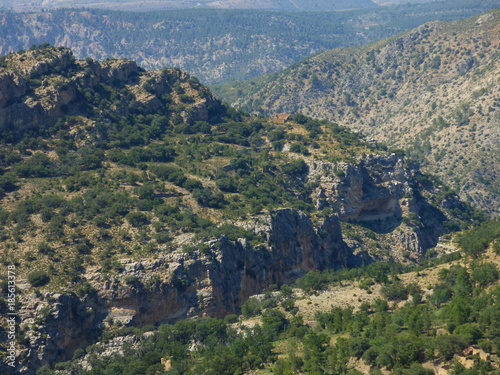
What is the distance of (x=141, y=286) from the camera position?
9231 cm

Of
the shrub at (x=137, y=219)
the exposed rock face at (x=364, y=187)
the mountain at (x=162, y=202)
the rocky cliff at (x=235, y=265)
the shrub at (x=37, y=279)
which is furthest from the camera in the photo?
the exposed rock face at (x=364, y=187)

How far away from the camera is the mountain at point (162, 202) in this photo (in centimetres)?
9075

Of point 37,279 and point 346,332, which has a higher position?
point 37,279

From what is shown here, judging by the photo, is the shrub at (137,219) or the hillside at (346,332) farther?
the shrub at (137,219)

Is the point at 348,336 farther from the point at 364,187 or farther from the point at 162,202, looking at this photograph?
the point at 364,187

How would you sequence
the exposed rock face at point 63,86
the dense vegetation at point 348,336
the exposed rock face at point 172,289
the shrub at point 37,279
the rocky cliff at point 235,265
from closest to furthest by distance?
the dense vegetation at point 348,336, the exposed rock face at point 172,289, the rocky cliff at point 235,265, the shrub at point 37,279, the exposed rock face at point 63,86

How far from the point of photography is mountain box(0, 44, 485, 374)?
90.8 meters

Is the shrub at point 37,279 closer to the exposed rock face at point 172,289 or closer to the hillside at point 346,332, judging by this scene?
the exposed rock face at point 172,289

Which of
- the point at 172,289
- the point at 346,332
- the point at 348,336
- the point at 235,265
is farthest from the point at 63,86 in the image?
the point at 348,336

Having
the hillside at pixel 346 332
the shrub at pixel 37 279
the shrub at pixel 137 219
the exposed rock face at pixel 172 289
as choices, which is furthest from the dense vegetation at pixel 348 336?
the shrub at pixel 137 219

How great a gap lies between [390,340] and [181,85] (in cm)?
9514

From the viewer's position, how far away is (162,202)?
369 feet

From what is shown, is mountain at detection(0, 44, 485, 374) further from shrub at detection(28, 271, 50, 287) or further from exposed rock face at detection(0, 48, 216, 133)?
exposed rock face at detection(0, 48, 216, 133)

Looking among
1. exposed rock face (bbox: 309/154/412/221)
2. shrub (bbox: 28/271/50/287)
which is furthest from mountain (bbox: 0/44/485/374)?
exposed rock face (bbox: 309/154/412/221)
